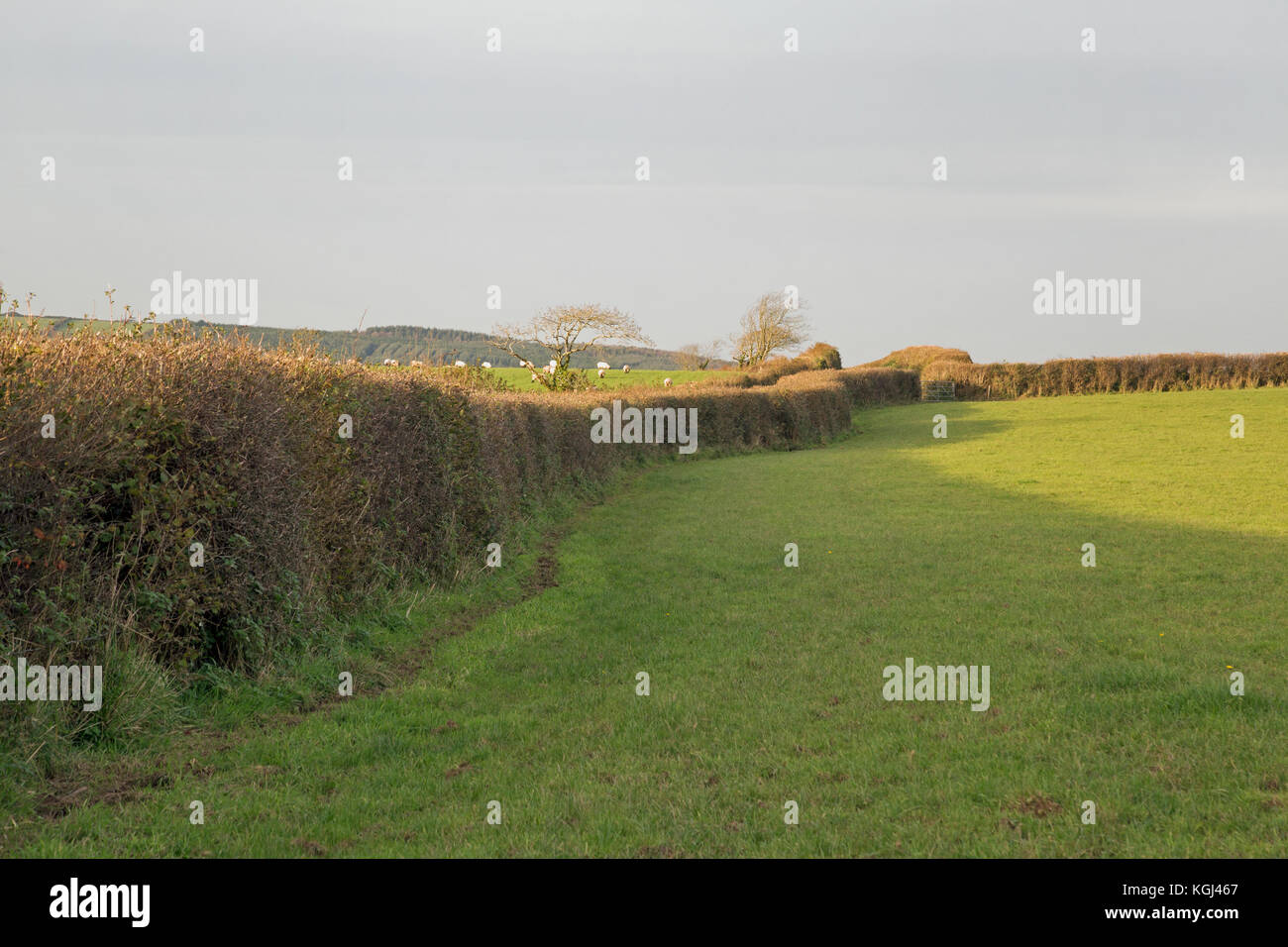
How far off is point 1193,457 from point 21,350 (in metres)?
28.5

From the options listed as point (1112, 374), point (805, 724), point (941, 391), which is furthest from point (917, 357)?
point (805, 724)

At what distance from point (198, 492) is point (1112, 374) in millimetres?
55719

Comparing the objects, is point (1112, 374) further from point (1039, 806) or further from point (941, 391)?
point (1039, 806)

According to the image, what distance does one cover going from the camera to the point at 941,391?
191 ft

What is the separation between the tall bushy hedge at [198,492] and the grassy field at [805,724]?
1072mm

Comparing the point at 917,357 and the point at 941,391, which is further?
the point at 917,357

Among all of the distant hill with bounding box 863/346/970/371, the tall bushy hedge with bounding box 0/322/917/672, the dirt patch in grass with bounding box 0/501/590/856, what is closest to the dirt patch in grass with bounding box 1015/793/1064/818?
the dirt patch in grass with bounding box 0/501/590/856

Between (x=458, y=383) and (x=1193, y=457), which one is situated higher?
(x=458, y=383)

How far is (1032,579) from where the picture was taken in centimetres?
1198

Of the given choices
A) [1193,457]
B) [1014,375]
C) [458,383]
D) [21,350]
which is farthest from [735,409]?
[21,350]

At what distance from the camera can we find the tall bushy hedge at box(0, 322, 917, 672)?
18.6ft

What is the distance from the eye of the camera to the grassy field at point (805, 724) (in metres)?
4.92
